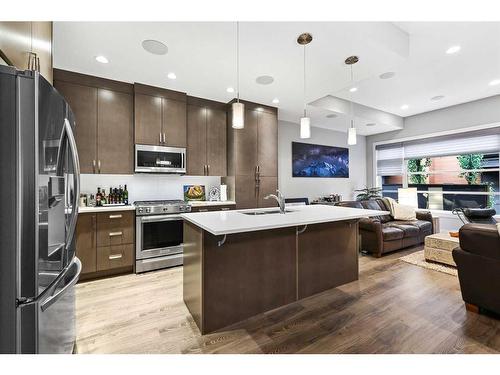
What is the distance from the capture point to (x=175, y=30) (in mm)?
2082

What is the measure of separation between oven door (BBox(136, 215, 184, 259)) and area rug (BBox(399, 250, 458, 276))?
3.50 metres

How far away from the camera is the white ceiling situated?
6.89 ft

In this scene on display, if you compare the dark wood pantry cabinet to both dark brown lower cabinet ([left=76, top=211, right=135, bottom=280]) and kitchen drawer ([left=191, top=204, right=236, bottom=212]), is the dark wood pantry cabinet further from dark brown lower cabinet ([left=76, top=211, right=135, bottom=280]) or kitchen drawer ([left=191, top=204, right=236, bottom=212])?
dark brown lower cabinet ([left=76, top=211, right=135, bottom=280])

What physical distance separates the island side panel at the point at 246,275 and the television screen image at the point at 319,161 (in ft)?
11.0

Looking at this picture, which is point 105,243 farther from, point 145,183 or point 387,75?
point 387,75

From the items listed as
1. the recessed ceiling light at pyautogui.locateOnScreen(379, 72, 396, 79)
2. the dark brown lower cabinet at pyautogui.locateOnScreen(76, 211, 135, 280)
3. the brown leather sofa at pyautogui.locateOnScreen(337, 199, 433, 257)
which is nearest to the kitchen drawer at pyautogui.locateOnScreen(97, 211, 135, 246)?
the dark brown lower cabinet at pyautogui.locateOnScreen(76, 211, 135, 280)

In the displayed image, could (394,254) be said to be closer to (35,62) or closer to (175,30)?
(175,30)

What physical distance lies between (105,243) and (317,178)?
4651 mm

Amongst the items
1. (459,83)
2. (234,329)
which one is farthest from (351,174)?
(234,329)

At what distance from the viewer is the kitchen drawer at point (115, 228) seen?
2818 mm

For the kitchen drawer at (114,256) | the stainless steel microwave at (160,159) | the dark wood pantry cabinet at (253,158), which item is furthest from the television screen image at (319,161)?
the kitchen drawer at (114,256)

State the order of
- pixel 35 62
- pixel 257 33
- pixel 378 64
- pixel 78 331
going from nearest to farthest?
1. pixel 35 62
2. pixel 78 331
3. pixel 257 33
4. pixel 378 64

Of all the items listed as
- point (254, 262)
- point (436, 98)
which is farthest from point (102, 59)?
point (436, 98)

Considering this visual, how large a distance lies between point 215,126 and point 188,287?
2.76 metres
